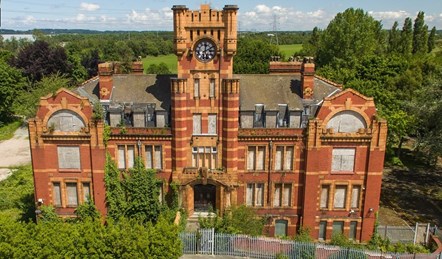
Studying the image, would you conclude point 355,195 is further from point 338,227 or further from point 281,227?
point 281,227

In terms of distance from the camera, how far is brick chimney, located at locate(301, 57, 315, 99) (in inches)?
1265

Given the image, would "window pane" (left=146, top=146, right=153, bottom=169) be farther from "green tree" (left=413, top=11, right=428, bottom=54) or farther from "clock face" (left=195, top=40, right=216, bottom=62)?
"green tree" (left=413, top=11, right=428, bottom=54)

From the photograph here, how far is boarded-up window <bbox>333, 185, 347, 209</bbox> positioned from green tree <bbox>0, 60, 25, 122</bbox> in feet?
208

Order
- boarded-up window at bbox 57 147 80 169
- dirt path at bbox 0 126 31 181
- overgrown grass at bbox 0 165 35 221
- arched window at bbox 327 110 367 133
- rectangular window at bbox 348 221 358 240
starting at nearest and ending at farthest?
1. arched window at bbox 327 110 367 133
2. boarded-up window at bbox 57 147 80 169
3. rectangular window at bbox 348 221 358 240
4. overgrown grass at bbox 0 165 35 221
5. dirt path at bbox 0 126 31 181

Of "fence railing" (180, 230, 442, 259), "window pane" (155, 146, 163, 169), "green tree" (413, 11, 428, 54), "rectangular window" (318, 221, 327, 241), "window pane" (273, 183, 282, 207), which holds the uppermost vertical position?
"green tree" (413, 11, 428, 54)

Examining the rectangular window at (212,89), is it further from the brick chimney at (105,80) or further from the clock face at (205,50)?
the brick chimney at (105,80)

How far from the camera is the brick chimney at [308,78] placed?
32.1m

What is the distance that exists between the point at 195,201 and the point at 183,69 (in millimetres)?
11227

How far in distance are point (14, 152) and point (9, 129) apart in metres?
16.3

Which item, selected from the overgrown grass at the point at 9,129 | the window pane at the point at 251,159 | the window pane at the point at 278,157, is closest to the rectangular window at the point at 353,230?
the window pane at the point at 278,157

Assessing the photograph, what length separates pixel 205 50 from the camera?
96.6ft

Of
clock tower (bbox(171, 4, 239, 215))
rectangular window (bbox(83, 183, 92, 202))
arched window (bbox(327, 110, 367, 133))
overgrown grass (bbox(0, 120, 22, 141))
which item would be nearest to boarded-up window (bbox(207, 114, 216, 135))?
clock tower (bbox(171, 4, 239, 215))

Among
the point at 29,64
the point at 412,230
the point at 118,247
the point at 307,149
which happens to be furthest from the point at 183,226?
the point at 29,64

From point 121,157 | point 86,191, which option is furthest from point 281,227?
point 86,191
